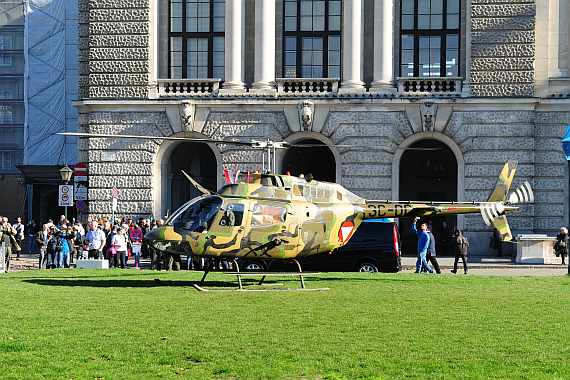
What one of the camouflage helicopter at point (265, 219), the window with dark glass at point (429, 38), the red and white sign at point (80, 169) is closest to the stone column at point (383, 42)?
the window with dark glass at point (429, 38)

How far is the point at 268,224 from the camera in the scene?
16.9m

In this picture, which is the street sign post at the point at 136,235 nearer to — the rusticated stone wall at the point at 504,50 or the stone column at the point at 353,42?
the stone column at the point at 353,42

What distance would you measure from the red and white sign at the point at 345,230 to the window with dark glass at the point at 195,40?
17.4m

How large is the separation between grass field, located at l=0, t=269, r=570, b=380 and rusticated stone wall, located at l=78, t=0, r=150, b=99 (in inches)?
673

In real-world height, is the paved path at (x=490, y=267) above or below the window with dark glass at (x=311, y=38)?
below

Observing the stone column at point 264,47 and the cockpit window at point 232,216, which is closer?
the cockpit window at point 232,216

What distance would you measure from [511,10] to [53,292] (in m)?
24.0

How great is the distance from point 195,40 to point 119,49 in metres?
3.55

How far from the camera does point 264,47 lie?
108ft

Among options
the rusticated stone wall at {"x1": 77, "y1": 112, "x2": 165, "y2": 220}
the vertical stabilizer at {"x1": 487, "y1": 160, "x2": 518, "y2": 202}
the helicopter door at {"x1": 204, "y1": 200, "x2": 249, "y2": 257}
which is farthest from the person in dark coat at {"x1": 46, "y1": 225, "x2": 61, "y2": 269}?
the vertical stabilizer at {"x1": 487, "y1": 160, "x2": 518, "y2": 202}

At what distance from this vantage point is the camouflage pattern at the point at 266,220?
1644 centimetres

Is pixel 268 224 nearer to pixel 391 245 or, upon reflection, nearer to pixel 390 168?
pixel 391 245

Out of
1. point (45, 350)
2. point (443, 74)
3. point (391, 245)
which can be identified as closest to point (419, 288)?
point (391, 245)

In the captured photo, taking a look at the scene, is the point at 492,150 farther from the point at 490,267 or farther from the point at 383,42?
the point at 383,42
